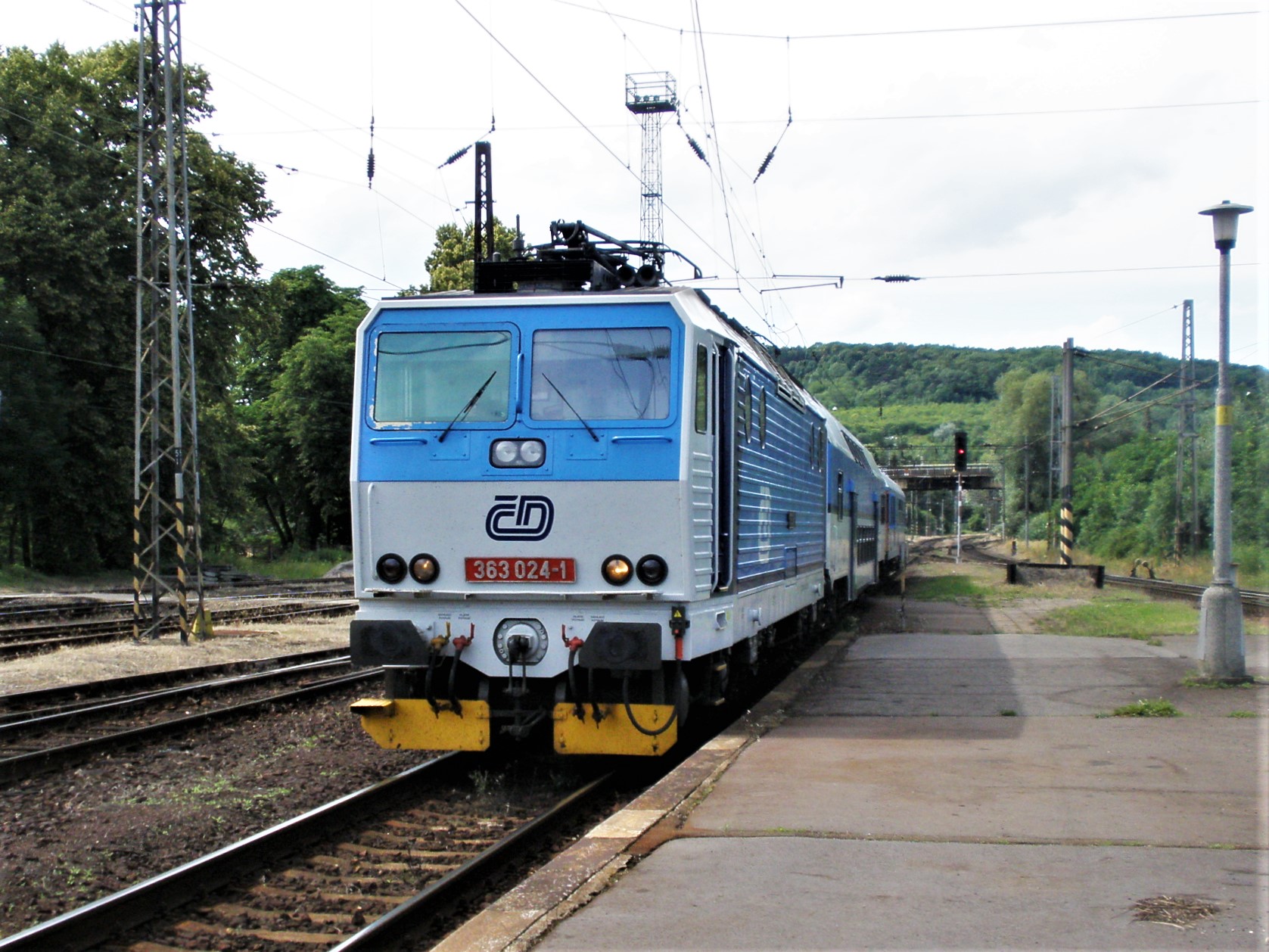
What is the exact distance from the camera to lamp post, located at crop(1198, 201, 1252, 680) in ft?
35.6

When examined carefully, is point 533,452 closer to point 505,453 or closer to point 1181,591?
point 505,453

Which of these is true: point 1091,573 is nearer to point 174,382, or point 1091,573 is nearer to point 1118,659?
point 1118,659

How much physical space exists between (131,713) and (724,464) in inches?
242

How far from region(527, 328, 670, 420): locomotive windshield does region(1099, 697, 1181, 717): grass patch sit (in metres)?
4.63

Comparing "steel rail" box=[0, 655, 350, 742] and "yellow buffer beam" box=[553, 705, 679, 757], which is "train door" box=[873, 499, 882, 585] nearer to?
"steel rail" box=[0, 655, 350, 742]

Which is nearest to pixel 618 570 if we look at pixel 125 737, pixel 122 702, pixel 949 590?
pixel 125 737

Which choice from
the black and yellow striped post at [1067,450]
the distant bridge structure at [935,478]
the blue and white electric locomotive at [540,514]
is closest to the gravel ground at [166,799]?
the blue and white electric locomotive at [540,514]

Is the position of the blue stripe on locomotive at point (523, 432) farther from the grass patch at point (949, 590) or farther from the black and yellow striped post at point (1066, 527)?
the black and yellow striped post at point (1066, 527)

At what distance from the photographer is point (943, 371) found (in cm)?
7319

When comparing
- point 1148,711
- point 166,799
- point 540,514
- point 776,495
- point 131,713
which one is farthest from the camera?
point 131,713

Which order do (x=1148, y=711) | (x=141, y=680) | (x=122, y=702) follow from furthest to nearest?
1. (x=141, y=680)
2. (x=122, y=702)
3. (x=1148, y=711)

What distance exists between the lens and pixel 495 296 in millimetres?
8164

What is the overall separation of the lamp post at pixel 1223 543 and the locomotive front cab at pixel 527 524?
571 centimetres

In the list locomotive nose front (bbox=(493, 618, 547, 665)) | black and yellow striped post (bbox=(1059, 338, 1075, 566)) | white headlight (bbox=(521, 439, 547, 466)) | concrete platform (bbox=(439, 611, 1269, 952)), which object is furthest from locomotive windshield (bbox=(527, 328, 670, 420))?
black and yellow striped post (bbox=(1059, 338, 1075, 566))
